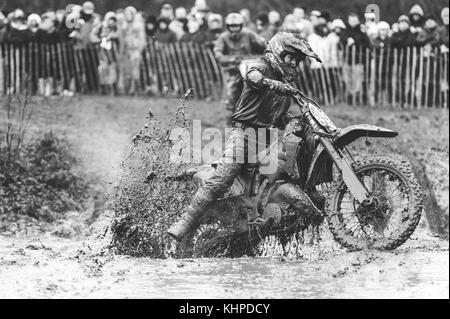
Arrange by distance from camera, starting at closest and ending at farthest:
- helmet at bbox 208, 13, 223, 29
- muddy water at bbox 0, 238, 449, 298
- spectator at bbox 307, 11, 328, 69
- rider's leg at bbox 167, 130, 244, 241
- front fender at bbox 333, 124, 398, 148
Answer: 1. muddy water at bbox 0, 238, 449, 298
2. front fender at bbox 333, 124, 398, 148
3. rider's leg at bbox 167, 130, 244, 241
4. spectator at bbox 307, 11, 328, 69
5. helmet at bbox 208, 13, 223, 29

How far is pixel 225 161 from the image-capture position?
33.0 feet

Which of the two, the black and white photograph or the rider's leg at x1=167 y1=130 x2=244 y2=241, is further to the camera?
the rider's leg at x1=167 y1=130 x2=244 y2=241

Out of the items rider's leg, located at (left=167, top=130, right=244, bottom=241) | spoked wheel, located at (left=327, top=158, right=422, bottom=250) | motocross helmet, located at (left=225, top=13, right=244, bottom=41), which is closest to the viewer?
spoked wheel, located at (left=327, top=158, right=422, bottom=250)

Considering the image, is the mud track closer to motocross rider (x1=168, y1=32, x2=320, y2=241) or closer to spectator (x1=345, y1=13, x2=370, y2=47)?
motocross rider (x1=168, y1=32, x2=320, y2=241)

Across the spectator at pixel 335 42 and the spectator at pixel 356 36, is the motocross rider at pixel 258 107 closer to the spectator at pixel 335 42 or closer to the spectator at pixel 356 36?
the spectator at pixel 335 42

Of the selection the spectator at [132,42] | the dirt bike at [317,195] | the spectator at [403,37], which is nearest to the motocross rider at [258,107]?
the dirt bike at [317,195]

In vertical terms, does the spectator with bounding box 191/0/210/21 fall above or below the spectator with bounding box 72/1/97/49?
above

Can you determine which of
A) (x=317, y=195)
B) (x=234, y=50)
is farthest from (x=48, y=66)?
(x=317, y=195)

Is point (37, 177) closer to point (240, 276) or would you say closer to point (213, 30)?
point (240, 276)

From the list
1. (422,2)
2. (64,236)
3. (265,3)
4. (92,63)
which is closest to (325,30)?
(422,2)

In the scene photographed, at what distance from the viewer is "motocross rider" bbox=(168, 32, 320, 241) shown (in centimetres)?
995

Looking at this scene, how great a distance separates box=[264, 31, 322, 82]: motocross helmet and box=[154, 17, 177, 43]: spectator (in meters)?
12.3

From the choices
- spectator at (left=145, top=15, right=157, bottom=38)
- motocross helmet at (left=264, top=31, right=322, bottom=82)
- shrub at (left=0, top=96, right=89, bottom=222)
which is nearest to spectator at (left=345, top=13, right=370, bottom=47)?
spectator at (left=145, top=15, right=157, bottom=38)

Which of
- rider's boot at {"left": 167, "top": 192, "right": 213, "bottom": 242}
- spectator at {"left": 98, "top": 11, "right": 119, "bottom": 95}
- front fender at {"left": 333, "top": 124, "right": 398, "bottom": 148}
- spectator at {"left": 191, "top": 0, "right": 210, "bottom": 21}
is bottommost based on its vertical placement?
rider's boot at {"left": 167, "top": 192, "right": 213, "bottom": 242}
